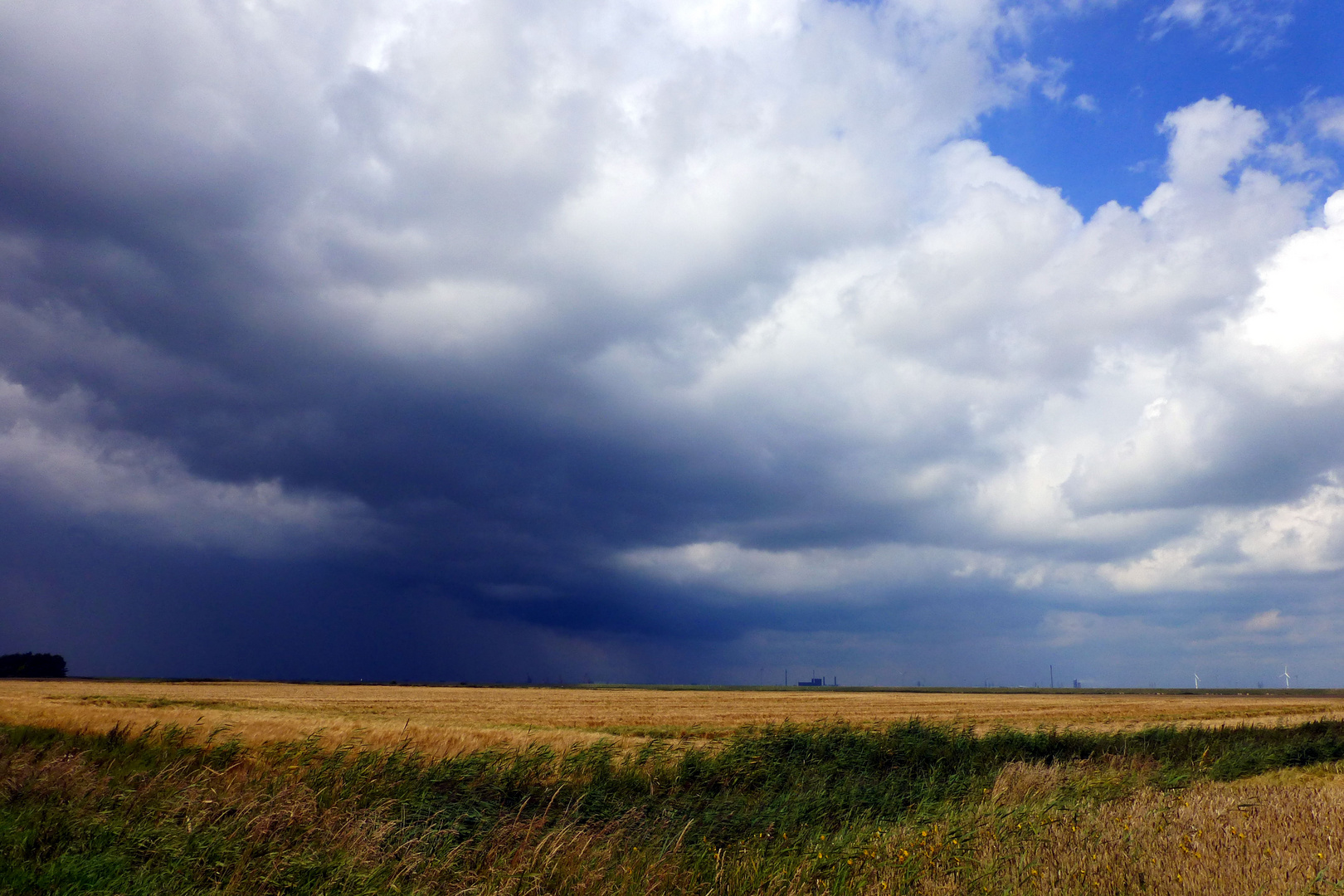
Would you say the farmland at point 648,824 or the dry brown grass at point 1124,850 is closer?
the dry brown grass at point 1124,850

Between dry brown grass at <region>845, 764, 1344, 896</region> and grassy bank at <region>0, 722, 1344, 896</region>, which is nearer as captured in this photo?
dry brown grass at <region>845, 764, 1344, 896</region>

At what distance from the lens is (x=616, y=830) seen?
48.1 feet

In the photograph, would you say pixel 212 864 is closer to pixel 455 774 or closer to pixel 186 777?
pixel 186 777

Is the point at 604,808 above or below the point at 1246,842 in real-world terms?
below

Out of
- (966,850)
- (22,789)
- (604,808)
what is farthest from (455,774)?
(966,850)

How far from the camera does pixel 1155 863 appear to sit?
10.8 metres

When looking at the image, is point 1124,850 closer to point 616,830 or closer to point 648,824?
point 616,830

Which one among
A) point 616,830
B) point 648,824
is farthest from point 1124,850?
point 648,824

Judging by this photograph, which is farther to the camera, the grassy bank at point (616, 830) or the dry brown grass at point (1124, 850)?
the grassy bank at point (616, 830)

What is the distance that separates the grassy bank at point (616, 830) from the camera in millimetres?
10328

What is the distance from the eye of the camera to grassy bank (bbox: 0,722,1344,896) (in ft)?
33.9

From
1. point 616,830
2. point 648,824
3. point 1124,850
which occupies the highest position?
point 1124,850

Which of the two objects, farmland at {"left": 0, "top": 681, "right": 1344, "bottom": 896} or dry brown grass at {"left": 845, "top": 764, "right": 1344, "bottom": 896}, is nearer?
dry brown grass at {"left": 845, "top": 764, "right": 1344, "bottom": 896}

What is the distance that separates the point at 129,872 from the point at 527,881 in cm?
487
